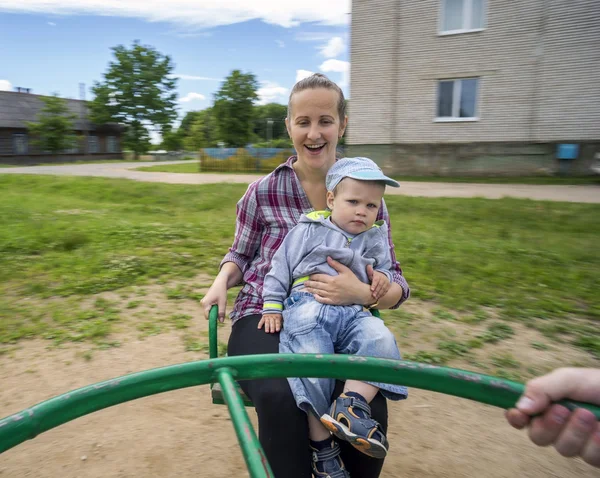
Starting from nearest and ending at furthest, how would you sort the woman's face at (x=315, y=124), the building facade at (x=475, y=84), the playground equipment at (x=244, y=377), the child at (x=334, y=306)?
the playground equipment at (x=244, y=377) < the child at (x=334, y=306) < the woman's face at (x=315, y=124) < the building facade at (x=475, y=84)

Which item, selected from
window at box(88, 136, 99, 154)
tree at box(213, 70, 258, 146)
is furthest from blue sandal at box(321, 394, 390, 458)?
window at box(88, 136, 99, 154)

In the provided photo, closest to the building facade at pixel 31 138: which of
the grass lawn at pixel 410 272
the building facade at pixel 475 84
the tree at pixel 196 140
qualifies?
the tree at pixel 196 140

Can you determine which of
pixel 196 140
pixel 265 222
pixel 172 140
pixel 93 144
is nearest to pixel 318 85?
pixel 265 222

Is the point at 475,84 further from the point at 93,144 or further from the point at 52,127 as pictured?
the point at 93,144

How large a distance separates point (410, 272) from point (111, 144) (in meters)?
35.1

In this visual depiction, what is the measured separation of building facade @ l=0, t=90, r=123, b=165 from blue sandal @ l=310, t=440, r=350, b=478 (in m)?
30.5

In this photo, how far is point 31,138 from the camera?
29000mm

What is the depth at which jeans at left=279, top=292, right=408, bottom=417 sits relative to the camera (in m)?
1.53

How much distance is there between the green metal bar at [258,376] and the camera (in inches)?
38.7

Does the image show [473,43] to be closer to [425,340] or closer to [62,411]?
[425,340]

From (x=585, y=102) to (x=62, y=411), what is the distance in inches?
565

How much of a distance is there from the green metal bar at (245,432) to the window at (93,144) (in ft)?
117

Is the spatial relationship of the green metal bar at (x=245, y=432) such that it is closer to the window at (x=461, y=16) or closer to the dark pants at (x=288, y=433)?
the dark pants at (x=288, y=433)

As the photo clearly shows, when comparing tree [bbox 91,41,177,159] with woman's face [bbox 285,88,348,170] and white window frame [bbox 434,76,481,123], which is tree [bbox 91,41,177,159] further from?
woman's face [bbox 285,88,348,170]
